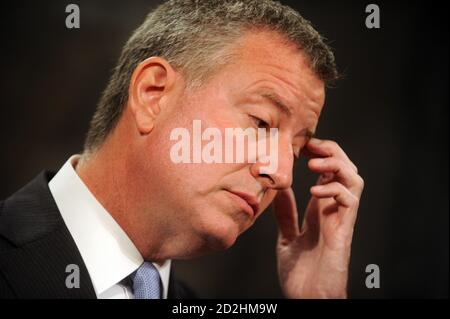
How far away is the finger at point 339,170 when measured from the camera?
1.74 metres

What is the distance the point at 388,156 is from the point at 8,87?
1.42 metres

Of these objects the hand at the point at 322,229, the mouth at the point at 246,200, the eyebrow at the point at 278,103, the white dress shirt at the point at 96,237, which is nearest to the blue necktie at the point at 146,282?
the white dress shirt at the point at 96,237

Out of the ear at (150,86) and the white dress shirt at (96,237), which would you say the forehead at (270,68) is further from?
the white dress shirt at (96,237)

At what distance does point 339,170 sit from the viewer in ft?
5.83

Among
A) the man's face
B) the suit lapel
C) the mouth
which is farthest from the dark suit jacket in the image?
the mouth

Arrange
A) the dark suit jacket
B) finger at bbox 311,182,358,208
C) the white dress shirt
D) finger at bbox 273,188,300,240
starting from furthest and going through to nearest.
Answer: finger at bbox 273,188,300,240 < finger at bbox 311,182,358,208 < the white dress shirt < the dark suit jacket

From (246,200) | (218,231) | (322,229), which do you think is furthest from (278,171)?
(322,229)

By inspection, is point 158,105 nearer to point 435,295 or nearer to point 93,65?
point 93,65

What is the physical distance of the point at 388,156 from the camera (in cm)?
215

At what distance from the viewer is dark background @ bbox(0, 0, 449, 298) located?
1.82 m

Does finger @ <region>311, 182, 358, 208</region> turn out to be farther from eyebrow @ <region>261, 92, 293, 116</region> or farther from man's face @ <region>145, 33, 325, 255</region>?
eyebrow @ <region>261, 92, 293, 116</region>

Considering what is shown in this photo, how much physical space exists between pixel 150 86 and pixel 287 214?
74 cm

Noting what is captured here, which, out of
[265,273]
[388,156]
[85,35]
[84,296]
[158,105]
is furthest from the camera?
[265,273]
